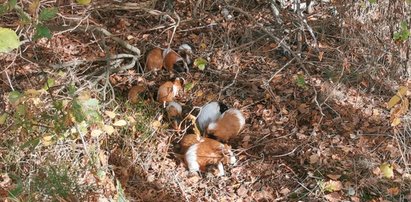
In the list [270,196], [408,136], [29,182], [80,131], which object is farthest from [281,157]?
[29,182]

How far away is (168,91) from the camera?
3535 millimetres

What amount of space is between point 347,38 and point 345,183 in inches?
43.4

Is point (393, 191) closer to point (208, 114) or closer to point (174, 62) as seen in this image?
point (208, 114)

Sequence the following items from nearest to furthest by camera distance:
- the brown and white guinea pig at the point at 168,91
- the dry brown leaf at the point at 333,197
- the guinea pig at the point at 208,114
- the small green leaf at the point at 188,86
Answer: the dry brown leaf at the point at 333,197 → the guinea pig at the point at 208,114 → the brown and white guinea pig at the point at 168,91 → the small green leaf at the point at 188,86

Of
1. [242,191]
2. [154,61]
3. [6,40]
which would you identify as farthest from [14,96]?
[154,61]

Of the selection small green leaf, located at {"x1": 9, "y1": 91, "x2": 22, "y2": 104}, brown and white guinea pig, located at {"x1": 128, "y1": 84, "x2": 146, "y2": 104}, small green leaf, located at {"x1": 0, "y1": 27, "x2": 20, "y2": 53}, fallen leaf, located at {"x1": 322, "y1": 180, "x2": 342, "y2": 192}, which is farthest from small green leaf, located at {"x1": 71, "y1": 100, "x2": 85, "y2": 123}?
fallen leaf, located at {"x1": 322, "y1": 180, "x2": 342, "y2": 192}

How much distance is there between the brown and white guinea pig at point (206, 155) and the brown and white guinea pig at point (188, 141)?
5 centimetres

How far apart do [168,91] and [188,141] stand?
0.47 meters

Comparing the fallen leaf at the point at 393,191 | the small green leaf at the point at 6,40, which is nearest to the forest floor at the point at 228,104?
the fallen leaf at the point at 393,191

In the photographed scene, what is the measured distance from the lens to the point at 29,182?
9.19 ft

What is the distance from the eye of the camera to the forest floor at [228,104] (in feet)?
9.70

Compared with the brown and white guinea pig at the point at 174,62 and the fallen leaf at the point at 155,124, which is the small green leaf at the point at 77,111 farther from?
Answer: the brown and white guinea pig at the point at 174,62

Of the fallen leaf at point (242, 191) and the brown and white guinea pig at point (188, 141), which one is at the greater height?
the brown and white guinea pig at point (188, 141)

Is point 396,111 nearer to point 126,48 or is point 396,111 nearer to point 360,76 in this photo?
point 360,76
